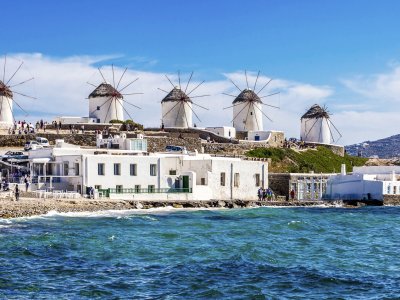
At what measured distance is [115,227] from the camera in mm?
31922

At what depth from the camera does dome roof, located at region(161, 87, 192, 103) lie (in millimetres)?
79500

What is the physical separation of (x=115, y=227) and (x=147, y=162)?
50.4 ft

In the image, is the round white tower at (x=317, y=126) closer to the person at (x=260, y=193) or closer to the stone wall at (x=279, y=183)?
the stone wall at (x=279, y=183)

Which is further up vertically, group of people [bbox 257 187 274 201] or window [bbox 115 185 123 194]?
window [bbox 115 185 123 194]

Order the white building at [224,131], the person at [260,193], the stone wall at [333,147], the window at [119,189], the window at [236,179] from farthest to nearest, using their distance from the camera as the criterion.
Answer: the stone wall at [333,147]
the white building at [224,131]
the person at [260,193]
the window at [236,179]
the window at [119,189]

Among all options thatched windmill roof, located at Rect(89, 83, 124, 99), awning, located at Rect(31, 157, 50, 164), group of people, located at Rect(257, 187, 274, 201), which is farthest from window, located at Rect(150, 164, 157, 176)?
thatched windmill roof, located at Rect(89, 83, 124, 99)

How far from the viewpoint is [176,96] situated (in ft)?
261

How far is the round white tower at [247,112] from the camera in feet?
270

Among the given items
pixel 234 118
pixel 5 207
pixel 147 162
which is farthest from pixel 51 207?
pixel 234 118

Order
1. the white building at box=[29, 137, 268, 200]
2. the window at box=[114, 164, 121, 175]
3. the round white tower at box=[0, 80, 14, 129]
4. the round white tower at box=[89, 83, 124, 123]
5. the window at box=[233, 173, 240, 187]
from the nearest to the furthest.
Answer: the white building at box=[29, 137, 268, 200] < the window at box=[114, 164, 121, 175] < the window at box=[233, 173, 240, 187] < the round white tower at box=[0, 80, 14, 129] < the round white tower at box=[89, 83, 124, 123]

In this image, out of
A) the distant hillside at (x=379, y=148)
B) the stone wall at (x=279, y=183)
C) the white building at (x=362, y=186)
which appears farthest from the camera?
the distant hillside at (x=379, y=148)

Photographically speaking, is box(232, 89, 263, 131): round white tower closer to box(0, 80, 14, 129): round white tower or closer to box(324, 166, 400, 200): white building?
box(324, 166, 400, 200): white building

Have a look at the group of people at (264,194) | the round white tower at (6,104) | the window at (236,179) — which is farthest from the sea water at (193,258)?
the round white tower at (6,104)

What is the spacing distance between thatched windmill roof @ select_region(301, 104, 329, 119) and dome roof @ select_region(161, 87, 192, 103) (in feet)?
47.4
